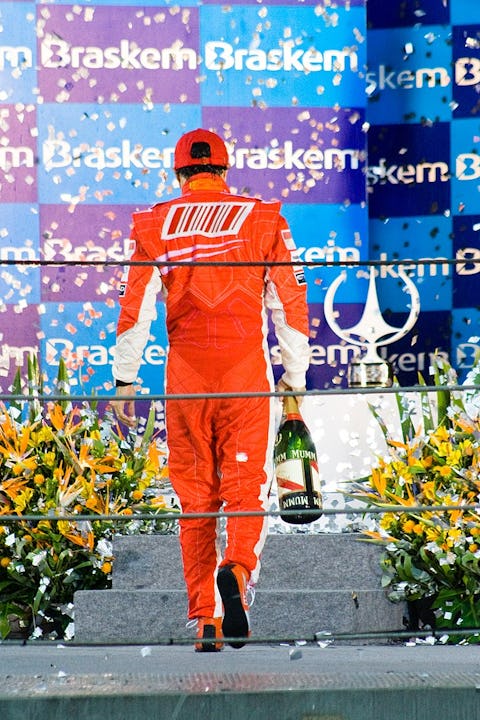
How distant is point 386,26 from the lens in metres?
4.72

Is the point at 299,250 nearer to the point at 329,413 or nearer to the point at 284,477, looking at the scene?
the point at 329,413

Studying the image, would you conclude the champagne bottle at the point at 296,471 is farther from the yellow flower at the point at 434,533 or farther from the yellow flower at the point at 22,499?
the yellow flower at the point at 22,499

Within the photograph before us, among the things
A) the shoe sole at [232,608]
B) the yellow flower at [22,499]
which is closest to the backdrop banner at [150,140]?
the yellow flower at [22,499]

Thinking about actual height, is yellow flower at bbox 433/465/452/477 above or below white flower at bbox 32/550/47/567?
above

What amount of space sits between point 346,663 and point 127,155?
2820 millimetres

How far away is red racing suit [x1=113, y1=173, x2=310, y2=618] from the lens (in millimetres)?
2768

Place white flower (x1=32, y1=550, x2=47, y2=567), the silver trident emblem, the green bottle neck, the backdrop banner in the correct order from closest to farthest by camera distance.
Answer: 1. the green bottle neck
2. white flower (x1=32, y1=550, x2=47, y2=567)
3. the silver trident emblem
4. the backdrop banner

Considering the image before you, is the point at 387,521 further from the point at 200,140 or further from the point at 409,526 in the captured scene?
the point at 200,140

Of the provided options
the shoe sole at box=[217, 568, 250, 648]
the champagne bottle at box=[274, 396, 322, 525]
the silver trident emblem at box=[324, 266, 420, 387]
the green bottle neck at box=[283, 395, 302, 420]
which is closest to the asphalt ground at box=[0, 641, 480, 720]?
the shoe sole at box=[217, 568, 250, 648]

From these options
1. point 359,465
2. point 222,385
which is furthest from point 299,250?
point 222,385

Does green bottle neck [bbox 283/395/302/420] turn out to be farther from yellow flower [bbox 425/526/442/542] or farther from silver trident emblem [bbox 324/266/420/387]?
silver trident emblem [bbox 324/266/420/387]

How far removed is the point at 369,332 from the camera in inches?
159

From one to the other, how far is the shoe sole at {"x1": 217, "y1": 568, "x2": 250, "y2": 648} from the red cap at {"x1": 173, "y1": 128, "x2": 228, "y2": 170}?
1.01 m

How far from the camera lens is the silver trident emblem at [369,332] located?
12.7 ft
